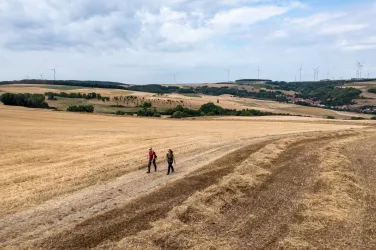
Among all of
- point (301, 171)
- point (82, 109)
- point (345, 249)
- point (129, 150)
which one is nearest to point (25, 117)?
point (82, 109)

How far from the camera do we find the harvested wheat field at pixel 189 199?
1692 centimetres

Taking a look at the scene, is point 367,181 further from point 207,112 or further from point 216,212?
point 207,112

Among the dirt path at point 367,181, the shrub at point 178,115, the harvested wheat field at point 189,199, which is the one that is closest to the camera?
the harvested wheat field at point 189,199

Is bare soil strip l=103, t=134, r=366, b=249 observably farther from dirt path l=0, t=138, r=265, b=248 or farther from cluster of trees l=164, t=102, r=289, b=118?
cluster of trees l=164, t=102, r=289, b=118

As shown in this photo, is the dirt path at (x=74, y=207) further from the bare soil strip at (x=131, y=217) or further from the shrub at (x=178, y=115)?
the shrub at (x=178, y=115)

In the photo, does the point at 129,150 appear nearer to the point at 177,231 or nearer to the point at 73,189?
the point at 73,189

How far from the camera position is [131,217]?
19.7 m

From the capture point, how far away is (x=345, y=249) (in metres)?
15.9

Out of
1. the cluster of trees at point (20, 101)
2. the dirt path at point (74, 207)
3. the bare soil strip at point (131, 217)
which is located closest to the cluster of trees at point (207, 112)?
the cluster of trees at point (20, 101)

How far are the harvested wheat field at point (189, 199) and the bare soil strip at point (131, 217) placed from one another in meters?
0.05

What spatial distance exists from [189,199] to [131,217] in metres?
4.09

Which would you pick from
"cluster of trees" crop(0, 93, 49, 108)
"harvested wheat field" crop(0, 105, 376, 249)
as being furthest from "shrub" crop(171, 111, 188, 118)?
"harvested wheat field" crop(0, 105, 376, 249)

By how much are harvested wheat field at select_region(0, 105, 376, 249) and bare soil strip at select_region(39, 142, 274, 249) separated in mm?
52

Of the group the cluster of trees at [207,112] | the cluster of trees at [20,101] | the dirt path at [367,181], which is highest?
the cluster of trees at [20,101]
